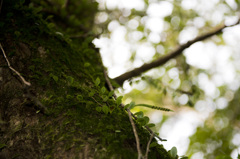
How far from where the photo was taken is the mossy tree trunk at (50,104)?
107cm

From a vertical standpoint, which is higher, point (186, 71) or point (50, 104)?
point (186, 71)

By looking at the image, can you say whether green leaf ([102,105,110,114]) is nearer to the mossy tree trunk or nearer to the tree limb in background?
the mossy tree trunk

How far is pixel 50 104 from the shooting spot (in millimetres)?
1272

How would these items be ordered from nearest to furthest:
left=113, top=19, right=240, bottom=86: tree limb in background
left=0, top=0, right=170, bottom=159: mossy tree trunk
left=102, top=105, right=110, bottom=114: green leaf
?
left=0, top=0, right=170, bottom=159: mossy tree trunk < left=102, top=105, right=110, bottom=114: green leaf < left=113, top=19, right=240, bottom=86: tree limb in background

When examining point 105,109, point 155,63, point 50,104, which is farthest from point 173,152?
point 155,63

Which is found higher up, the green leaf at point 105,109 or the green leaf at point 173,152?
the green leaf at point 105,109

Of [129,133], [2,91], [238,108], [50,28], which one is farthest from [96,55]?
[238,108]

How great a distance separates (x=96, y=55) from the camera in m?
2.22

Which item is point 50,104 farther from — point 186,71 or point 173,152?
point 186,71

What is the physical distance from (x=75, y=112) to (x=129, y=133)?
36cm

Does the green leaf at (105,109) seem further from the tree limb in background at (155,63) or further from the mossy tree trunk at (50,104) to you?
the tree limb in background at (155,63)

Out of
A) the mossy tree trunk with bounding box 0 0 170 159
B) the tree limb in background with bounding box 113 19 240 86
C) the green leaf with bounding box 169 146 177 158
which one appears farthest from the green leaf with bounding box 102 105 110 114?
the tree limb in background with bounding box 113 19 240 86

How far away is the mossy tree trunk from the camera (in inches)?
42.3

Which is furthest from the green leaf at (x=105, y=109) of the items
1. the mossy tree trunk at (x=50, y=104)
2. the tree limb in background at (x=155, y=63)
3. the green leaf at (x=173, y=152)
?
the tree limb in background at (x=155, y=63)
